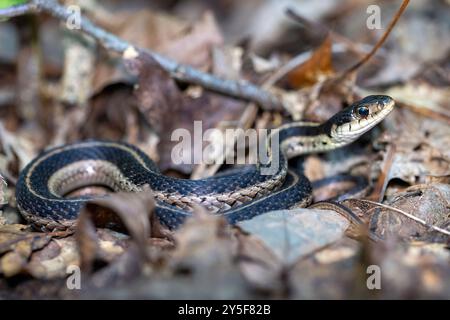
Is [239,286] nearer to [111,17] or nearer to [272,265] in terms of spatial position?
[272,265]

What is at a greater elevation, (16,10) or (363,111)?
(16,10)

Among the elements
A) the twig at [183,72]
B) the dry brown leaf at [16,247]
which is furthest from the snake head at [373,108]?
the dry brown leaf at [16,247]

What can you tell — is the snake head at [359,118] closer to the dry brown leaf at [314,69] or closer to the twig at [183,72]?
the twig at [183,72]

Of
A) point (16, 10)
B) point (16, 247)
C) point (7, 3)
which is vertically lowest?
point (16, 247)

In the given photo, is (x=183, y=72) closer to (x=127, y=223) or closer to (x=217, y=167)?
(x=217, y=167)

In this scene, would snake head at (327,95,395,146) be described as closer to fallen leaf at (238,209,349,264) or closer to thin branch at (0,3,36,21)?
fallen leaf at (238,209,349,264)

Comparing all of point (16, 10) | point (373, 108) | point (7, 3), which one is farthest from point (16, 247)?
point (373, 108)
